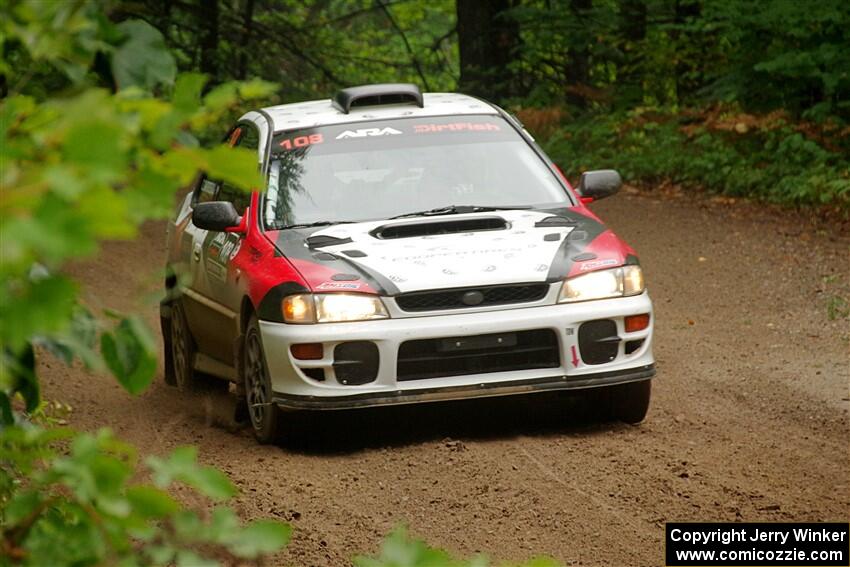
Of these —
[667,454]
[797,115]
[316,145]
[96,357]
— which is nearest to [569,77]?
[797,115]

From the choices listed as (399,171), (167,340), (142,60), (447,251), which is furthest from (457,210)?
(142,60)

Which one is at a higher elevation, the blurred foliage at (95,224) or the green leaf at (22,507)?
the blurred foliage at (95,224)

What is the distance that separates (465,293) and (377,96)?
8.02 ft

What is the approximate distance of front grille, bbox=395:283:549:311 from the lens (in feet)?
24.5

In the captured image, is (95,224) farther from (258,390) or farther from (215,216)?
(215,216)

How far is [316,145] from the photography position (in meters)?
8.90

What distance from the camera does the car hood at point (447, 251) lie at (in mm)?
7461

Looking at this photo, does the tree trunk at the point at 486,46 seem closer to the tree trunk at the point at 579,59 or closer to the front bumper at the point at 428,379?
the tree trunk at the point at 579,59

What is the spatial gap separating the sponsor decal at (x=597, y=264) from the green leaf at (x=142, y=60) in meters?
5.41

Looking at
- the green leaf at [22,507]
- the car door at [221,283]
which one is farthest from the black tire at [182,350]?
the green leaf at [22,507]

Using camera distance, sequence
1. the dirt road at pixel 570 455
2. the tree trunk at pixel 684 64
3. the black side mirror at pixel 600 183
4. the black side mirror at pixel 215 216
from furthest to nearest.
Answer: the tree trunk at pixel 684 64, the black side mirror at pixel 600 183, the black side mirror at pixel 215 216, the dirt road at pixel 570 455

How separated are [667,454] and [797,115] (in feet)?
40.2

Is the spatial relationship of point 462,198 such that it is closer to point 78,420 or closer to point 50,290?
point 78,420

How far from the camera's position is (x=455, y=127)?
9.19 metres
